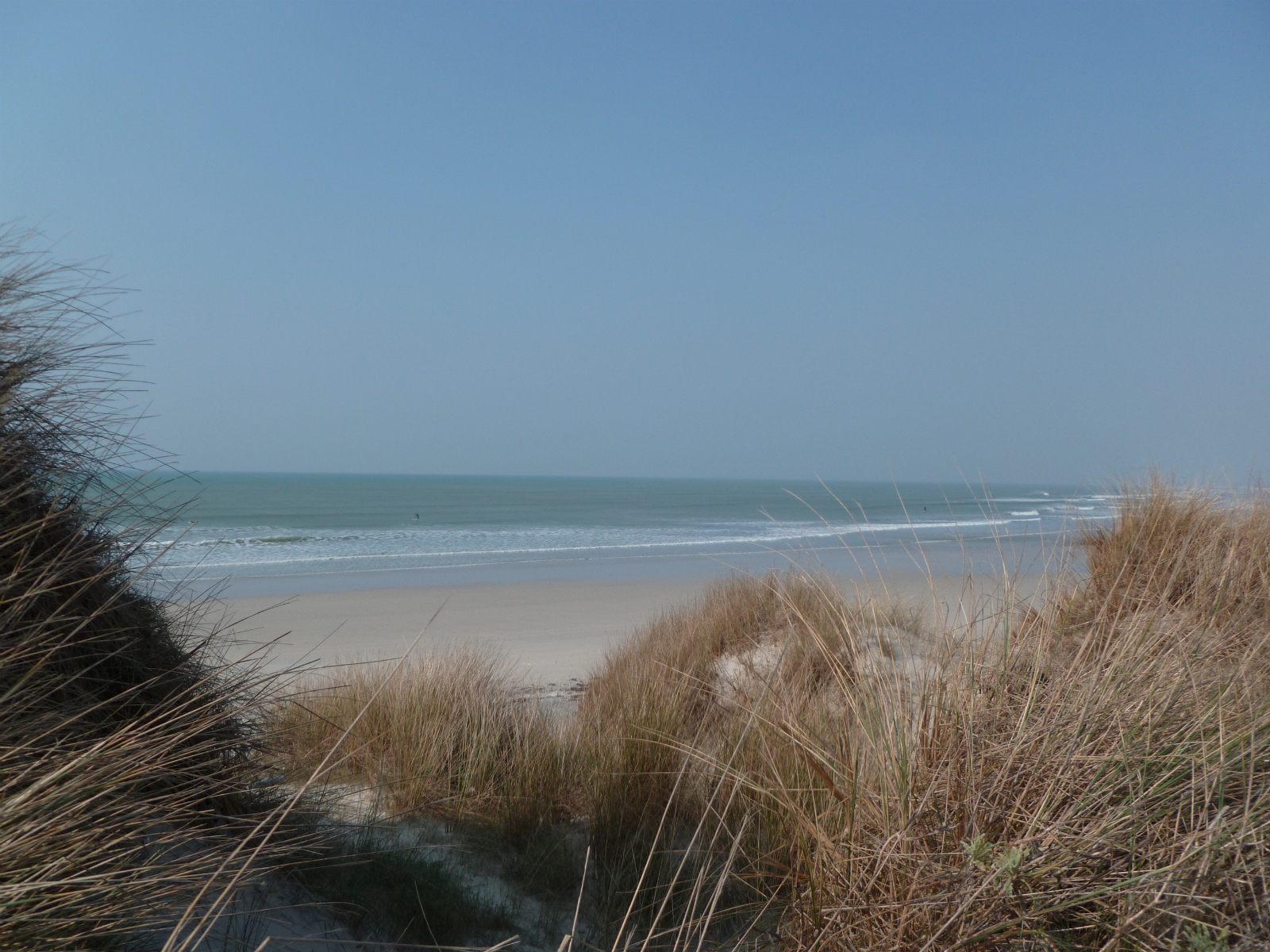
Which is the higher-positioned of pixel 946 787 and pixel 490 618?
pixel 946 787

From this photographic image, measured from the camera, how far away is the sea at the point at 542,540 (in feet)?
24.9

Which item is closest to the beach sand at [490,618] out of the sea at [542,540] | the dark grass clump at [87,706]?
the sea at [542,540]

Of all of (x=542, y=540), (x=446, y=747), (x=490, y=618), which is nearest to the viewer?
(x=446, y=747)

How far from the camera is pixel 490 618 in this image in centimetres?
1195

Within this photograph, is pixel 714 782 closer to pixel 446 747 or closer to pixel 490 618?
pixel 446 747

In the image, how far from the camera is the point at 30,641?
1.91 meters

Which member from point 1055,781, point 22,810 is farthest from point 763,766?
point 22,810

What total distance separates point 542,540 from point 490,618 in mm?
15630

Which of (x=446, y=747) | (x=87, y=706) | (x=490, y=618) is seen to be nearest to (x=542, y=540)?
(x=490, y=618)

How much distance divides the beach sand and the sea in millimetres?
832

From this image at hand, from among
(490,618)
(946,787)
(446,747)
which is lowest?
(490,618)

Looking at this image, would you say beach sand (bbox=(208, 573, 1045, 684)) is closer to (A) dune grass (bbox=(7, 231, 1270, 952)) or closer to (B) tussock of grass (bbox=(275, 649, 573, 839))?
(B) tussock of grass (bbox=(275, 649, 573, 839))

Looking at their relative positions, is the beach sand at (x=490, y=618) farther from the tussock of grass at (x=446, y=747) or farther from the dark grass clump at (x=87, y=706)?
the dark grass clump at (x=87, y=706)

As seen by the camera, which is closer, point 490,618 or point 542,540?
point 490,618
